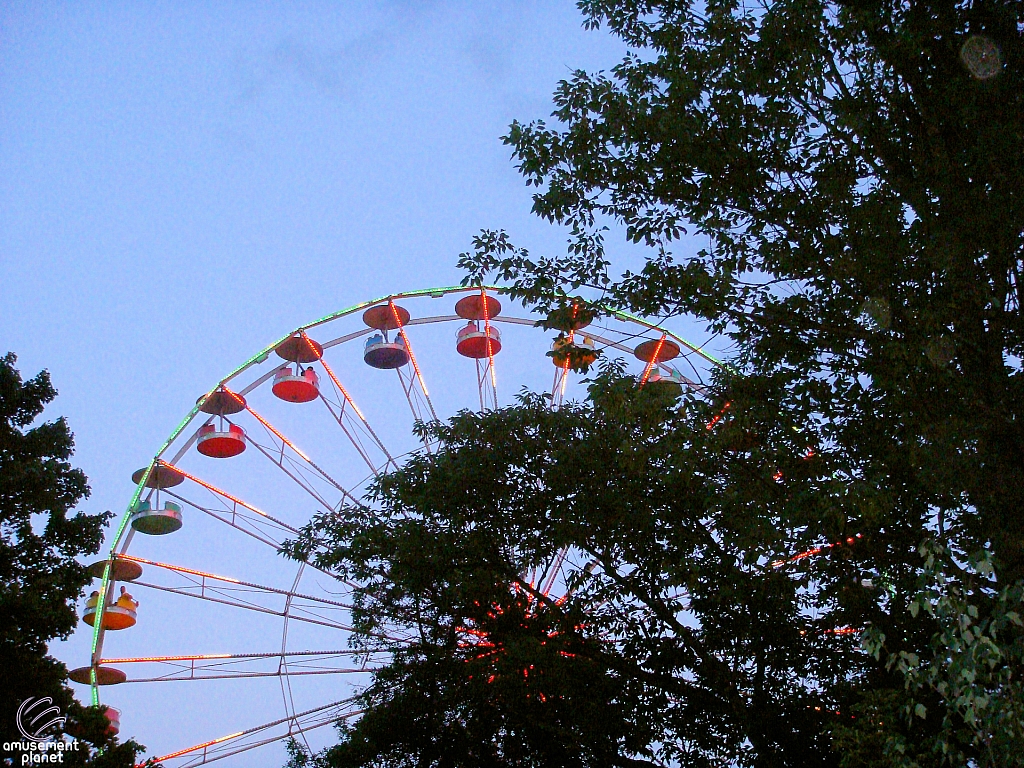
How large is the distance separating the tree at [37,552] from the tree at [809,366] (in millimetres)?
4048

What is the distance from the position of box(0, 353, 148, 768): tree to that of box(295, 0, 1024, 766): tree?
405 centimetres

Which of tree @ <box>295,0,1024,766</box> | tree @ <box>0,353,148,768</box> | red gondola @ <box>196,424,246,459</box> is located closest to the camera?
tree @ <box>295,0,1024,766</box>

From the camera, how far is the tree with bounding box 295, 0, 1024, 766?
688 centimetres

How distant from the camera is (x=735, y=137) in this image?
8.02 meters

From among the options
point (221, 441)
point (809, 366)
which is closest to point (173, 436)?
point (221, 441)

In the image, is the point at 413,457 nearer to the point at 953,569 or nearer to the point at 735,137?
the point at 735,137

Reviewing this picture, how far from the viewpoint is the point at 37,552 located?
33.0 feet

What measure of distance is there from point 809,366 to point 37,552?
25.2 ft

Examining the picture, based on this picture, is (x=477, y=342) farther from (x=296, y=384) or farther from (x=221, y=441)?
(x=221, y=441)

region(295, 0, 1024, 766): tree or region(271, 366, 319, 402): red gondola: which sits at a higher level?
region(271, 366, 319, 402): red gondola

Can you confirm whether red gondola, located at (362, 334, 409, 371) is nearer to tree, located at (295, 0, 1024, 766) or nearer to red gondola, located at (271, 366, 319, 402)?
red gondola, located at (271, 366, 319, 402)

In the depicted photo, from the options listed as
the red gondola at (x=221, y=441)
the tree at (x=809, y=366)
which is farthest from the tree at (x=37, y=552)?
the red gondola at (x=221, y=441)

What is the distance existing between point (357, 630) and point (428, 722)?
144 cm

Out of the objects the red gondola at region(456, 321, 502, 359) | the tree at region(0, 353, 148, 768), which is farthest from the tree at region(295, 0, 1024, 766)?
the red gondola at region(456, 321, 502, 359)
